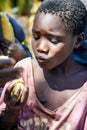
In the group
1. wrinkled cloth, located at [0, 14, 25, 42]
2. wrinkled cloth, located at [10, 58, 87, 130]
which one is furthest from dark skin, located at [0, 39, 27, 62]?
wrinkled cloth, located at [10, 58, 87, 130]

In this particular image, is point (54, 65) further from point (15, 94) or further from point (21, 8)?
point (21, 8)

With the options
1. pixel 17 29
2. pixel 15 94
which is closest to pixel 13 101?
pixel 15 94

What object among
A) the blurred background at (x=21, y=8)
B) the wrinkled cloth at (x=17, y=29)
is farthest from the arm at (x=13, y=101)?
the blurred background at (x=21, y=8)

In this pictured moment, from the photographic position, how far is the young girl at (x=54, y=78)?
252 cm

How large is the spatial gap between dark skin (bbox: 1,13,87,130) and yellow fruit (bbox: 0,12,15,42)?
47.4 inches

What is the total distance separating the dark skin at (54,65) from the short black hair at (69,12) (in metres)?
0.03

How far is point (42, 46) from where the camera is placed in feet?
8.21

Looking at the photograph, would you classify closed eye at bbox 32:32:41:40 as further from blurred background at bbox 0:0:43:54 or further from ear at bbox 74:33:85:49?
blurred background at bbox 0:0:43:54

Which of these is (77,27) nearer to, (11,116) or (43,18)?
(43,18)

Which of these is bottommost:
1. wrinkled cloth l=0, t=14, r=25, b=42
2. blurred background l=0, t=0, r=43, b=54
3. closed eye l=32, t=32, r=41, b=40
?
blurred background l=0, t=0, r=43, b=54

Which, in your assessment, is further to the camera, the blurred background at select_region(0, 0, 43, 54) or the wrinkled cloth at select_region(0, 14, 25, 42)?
the blurred background at select_region(0, 0, 43, 54)

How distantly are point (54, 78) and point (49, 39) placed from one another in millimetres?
326

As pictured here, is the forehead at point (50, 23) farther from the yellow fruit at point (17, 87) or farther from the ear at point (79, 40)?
the yellow fruit at point (17, 87)

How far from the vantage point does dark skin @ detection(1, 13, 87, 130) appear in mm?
2518
